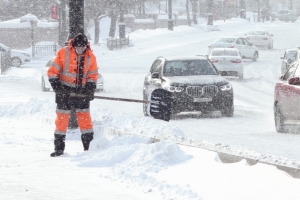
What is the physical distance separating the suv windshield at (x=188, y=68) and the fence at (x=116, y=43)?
36797mm

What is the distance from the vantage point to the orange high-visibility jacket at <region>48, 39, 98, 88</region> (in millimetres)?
10625

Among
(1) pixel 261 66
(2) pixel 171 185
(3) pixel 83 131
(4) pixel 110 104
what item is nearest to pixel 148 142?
(3) pixel 83 131

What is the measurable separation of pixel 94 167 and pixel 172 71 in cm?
983

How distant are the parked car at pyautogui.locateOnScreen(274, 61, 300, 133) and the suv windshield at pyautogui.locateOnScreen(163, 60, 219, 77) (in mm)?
3742

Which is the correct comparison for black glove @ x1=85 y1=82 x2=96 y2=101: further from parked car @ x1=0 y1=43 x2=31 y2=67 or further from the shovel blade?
parked car @ x1=0 y1=43 x2=31 y2=67

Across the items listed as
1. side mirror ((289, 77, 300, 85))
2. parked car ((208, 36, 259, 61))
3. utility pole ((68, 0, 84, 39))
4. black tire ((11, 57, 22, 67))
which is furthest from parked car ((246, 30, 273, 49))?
utility pole ((68, 0, 84, 39))

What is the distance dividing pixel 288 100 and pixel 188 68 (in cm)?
468

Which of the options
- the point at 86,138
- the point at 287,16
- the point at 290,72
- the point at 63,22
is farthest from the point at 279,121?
the point at 287,16

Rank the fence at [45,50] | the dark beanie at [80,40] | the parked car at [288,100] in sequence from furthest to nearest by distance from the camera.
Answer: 1. the fence at [45,50]
2. the parked car at [288,100]
3. the dark beanie at [80,40]

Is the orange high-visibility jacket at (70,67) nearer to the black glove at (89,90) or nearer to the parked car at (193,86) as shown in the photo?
the black glove at (89,90)

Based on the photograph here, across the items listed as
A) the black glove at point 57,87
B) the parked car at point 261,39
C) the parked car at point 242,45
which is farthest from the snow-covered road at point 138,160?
the parked car at point 261,39

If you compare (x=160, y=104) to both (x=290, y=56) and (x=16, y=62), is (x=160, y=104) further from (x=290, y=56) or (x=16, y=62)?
(x=16, y=62)

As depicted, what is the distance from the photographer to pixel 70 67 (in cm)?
1070

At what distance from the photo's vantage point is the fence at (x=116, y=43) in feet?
184
